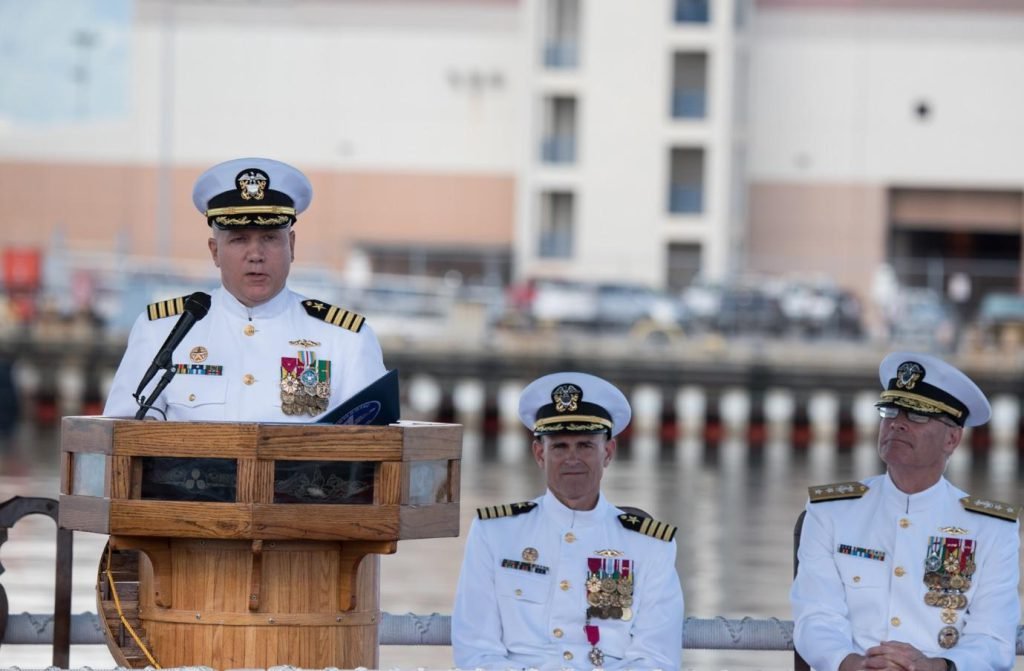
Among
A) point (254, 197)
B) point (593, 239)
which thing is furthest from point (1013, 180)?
point (254, 197)

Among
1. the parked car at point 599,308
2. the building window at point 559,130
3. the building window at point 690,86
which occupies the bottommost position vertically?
the parked car at point 599,308

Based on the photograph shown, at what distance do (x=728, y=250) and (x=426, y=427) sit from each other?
4017cm

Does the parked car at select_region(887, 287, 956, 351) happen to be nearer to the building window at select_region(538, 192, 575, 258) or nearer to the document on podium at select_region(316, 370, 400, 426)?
the building window at select_region(538, 192, 575, 258)

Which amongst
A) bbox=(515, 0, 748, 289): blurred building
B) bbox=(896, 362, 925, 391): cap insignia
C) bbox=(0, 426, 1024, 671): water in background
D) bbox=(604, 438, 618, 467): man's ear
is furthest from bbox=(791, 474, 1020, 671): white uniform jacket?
bbox=(515, 0, 748, 289): blurred building

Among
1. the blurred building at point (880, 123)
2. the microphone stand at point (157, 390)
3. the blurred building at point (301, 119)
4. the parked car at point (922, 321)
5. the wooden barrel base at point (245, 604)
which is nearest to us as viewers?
the wooden barrel base at point (245, 604)

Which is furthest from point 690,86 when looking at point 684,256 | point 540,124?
point 684,256

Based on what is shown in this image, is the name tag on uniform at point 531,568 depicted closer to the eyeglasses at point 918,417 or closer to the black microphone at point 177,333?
the eyeglasses at point 918,417

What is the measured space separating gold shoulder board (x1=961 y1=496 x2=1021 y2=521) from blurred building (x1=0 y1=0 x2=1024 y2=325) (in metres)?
38.1

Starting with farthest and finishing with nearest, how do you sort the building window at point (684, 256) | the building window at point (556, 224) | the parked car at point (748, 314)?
the building window at point (556, 224)
the building window at point (684, 256)
the parked car at point (748, 314)

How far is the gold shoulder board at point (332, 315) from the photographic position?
4.75 meters

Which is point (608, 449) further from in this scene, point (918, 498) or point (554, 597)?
point (918, 498)

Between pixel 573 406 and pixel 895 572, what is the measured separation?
90 cm

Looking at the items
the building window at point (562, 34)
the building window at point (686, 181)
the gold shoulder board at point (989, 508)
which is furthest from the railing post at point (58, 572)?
the building window at point (562, 34)

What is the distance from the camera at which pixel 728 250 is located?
4406 centimetres
